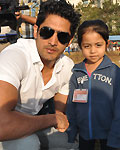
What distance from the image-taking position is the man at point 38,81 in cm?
160

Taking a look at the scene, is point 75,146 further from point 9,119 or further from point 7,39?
point 7,39

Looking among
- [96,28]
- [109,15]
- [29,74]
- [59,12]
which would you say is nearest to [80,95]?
[29,74]

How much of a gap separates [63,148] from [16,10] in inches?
72.8

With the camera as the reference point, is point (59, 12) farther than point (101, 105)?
Yes

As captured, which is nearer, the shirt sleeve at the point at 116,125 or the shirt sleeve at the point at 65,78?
the shirt sleeve at the point at 116,125

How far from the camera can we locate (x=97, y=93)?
6.60 feet

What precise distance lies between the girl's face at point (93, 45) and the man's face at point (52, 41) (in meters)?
0.25

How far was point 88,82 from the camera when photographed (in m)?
2.07

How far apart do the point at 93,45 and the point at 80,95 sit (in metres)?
0.57

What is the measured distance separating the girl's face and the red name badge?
366 mm

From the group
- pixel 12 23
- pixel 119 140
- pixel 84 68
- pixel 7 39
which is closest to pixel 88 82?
pixel 84 68

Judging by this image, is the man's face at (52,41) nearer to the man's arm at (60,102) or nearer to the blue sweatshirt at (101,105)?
the blue sweatshirt at (101,105)

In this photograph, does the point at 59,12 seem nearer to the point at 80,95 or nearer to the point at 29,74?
the point at 29,74

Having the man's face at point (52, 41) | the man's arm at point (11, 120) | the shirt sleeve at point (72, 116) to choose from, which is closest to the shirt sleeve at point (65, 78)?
the shirt sleeve at point (72, 116)
